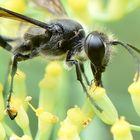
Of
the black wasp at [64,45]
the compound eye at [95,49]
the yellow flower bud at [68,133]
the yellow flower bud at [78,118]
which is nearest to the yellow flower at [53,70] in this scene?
the black wasp at [64,45]

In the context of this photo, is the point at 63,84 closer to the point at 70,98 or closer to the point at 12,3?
the point at 70,98

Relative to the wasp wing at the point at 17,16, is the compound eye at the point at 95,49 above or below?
below

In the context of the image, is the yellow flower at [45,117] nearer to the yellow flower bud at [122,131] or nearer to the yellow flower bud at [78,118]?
the yellow flower bud at [78,118]

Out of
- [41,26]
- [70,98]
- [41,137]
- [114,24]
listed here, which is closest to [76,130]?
[41,137]

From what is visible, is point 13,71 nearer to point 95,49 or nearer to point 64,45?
point 64,45

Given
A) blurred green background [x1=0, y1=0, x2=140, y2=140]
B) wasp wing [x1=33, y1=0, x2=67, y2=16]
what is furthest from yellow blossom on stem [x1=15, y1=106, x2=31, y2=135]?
wasp wing [x1=33, y1=0, x2=67, y2=16]

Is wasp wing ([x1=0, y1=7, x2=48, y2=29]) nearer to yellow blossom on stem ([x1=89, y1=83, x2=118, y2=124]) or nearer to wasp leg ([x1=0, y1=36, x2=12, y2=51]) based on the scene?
wasp leg ([x1=0, y1=36, x2=12, y2=51])

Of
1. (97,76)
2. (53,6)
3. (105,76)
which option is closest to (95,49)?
(97,76)
